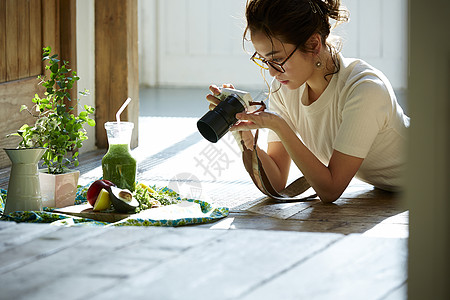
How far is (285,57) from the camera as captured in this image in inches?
75.5

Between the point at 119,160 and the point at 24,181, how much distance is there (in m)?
0.28

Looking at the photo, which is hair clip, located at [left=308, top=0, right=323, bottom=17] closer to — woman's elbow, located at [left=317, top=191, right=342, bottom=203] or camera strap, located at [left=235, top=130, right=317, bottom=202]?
camera strap, located at [left=235, top=130, right=317, bottom=202]

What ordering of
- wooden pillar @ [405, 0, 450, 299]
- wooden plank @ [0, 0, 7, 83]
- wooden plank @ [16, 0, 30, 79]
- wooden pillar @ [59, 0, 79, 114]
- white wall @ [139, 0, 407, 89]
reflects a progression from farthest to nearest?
white wall @ [139, 0, 407, 89] → wooden pillar @ [59, 0, 79, 114] → wooden plank @ [16, 0, 30, 79] → wooden plank @ [0, 0, 7, 83] → wooden pillar @ [405, 0, 450, 299]

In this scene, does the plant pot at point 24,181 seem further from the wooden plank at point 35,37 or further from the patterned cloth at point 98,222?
the wooden plank at point 35,37

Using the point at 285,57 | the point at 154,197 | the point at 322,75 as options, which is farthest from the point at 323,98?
the point at 154,197

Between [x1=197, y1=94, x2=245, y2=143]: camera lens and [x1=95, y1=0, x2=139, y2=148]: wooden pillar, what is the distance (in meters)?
1.39

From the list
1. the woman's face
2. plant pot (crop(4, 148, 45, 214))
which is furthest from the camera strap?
plant pot (crop(4, 148, 45, 214))

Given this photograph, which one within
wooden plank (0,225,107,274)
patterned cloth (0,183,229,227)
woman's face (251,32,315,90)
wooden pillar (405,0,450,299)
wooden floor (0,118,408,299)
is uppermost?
wooden pillar (405,0,450,299)

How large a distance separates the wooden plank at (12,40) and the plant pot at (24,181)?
3.38ft

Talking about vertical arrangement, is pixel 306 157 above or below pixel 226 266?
below

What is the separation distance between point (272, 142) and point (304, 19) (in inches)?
17.7

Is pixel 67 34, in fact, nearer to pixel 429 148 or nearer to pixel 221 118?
pixel 221 118

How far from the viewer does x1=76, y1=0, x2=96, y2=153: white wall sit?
316cm

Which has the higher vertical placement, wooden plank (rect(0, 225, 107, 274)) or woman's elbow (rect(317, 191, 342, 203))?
wooden plank (rect(0, 225, 107, 274))
